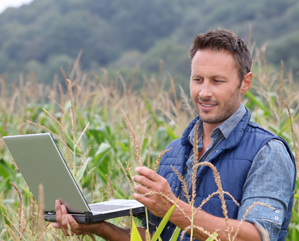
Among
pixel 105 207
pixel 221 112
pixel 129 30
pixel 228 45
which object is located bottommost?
pixel 105 207

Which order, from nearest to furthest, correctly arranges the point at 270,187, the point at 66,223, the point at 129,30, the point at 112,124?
the point at 270,187 < the point at 66,223 < the point at 112,124 < the point at 129,30

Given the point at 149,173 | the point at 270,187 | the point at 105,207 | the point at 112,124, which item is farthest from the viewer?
the point at 112,124

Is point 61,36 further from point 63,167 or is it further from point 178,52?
point 63,167

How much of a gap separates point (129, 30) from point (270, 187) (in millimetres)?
40869

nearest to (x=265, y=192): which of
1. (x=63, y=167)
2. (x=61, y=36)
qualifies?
(x=63, y=167)

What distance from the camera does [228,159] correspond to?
1.84 meters

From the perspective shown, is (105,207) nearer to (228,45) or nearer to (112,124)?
(228,45)

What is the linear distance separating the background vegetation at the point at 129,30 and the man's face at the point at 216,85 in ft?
92.6

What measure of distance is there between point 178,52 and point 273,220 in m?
34.7

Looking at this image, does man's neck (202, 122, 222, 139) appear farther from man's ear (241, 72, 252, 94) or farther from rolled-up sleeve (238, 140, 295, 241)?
rolled-up sleeve (238, 140, 295, 241)

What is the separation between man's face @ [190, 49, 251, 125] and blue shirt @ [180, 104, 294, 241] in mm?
272

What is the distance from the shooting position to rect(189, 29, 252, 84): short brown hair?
1938mm

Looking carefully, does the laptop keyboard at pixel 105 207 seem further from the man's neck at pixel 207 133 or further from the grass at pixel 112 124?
the man's neck at pixel 207 133

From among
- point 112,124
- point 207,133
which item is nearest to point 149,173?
point 207,133
